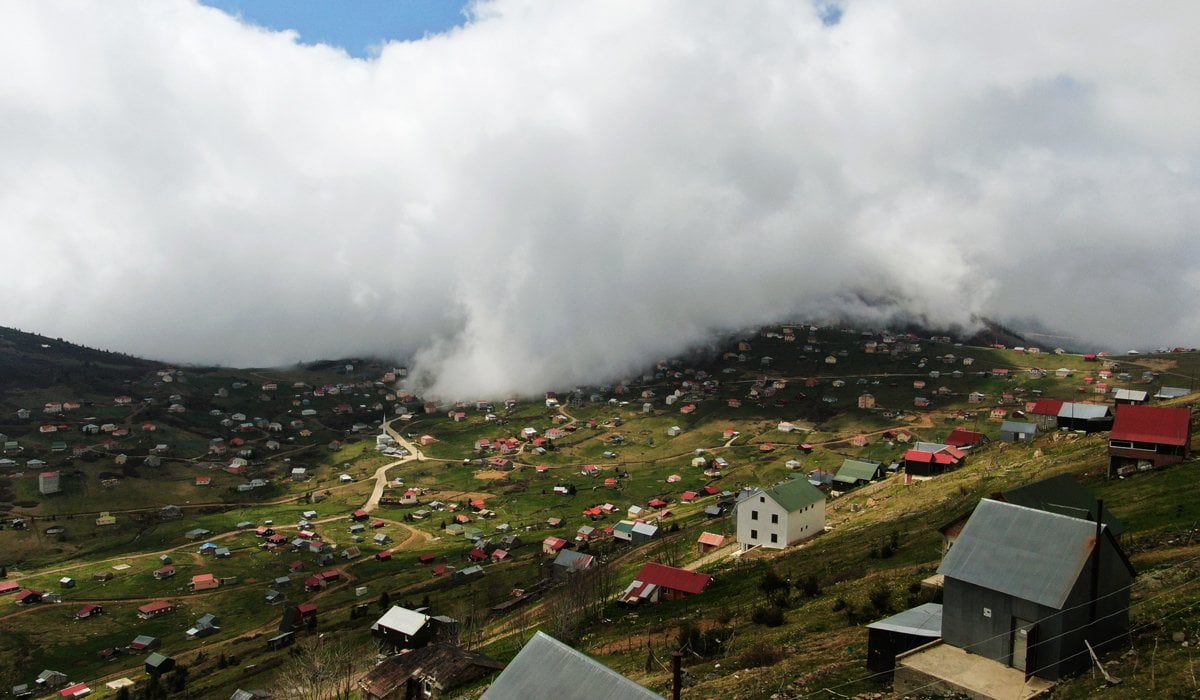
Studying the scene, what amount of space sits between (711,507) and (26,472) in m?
176

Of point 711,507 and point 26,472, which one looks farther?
point 26,472

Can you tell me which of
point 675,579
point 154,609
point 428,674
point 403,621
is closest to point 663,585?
point 675,579

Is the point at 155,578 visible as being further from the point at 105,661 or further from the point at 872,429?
the point at 872,429

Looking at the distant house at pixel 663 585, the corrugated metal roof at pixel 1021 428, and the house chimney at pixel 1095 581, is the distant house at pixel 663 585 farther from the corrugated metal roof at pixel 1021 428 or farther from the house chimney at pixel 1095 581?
the corrugated metal roof at pixel 1021 428

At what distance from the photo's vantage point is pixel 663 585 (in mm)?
68750

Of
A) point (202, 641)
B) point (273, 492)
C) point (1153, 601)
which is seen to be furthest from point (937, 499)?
point (273, 492)

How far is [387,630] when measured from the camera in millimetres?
79750

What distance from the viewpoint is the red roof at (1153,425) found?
57.8 meters

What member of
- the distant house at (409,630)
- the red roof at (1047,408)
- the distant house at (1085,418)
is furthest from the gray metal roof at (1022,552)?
the red roof at (1047,408)

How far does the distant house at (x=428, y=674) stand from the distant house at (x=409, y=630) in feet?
60.1

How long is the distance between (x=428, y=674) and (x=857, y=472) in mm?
86829

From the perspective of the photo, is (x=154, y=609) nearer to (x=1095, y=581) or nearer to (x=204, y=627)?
(x=204, y=627)

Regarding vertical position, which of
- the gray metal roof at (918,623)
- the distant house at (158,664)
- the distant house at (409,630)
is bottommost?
the distant house at (158,664)

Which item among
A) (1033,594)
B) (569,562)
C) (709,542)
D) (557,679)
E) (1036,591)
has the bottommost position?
(569,562)
